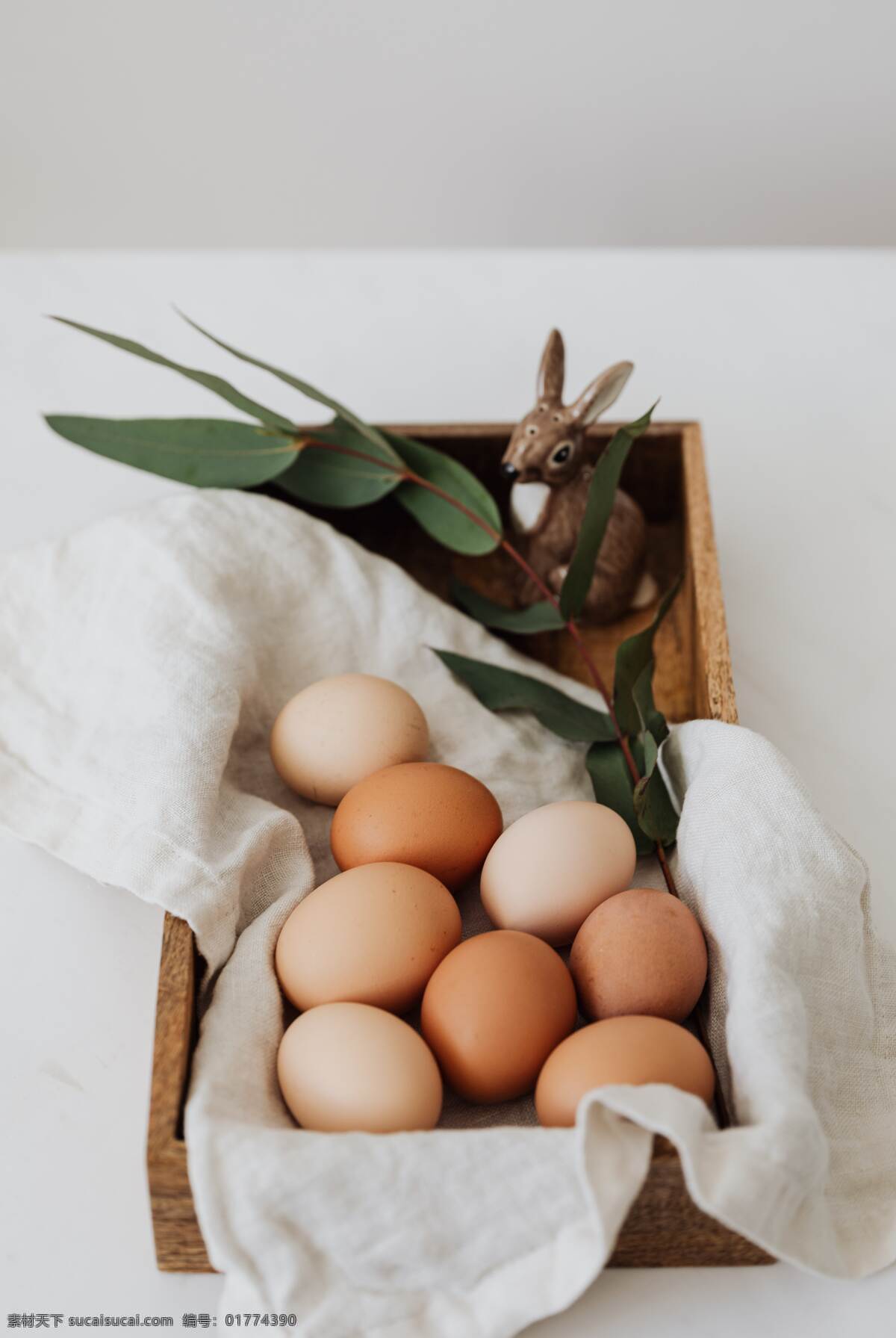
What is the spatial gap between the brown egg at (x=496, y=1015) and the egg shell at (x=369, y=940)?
0.05 ft

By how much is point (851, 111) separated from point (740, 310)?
324mm

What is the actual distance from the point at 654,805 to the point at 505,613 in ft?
0.64

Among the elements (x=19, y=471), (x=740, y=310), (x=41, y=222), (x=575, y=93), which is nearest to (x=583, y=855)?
(x=19, y=471)

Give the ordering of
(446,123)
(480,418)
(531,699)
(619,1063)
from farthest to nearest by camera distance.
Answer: (446,123)
(480,418)
(531,699)
(619,1063)

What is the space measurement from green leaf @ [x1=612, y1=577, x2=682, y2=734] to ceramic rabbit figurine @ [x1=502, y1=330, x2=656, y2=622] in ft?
0.45

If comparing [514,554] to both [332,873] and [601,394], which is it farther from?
[332,873]

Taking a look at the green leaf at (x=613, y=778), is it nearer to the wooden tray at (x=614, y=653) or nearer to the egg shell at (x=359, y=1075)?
the wooden tray at (x=614, y=653)

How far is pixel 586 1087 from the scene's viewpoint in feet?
1.37

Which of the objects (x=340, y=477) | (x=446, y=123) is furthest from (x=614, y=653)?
(x=446, y=123)

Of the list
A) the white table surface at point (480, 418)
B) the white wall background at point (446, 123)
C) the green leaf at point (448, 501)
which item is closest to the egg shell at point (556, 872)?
the white table surface at point (480, 418)

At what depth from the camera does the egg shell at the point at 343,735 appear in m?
0.58

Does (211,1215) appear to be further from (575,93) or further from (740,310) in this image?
(575,93)

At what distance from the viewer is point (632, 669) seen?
1.95 ft

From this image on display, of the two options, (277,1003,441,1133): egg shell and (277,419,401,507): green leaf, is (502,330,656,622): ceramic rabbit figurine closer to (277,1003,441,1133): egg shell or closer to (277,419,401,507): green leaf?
(277,419,401,507): green leaf
